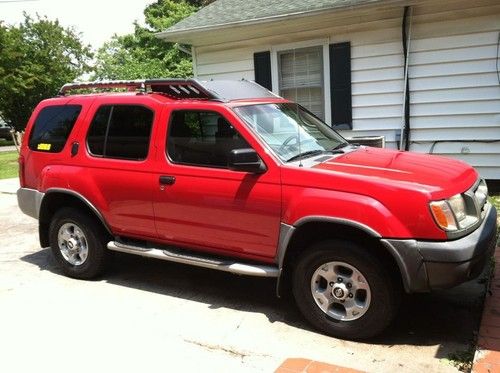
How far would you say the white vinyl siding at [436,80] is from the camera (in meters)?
7.46

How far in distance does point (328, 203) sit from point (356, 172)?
34cm

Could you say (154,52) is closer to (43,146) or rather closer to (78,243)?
(43,146)

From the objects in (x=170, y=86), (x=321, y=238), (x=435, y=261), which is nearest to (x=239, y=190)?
(x=321, y=238)

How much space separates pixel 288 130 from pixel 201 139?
0.79m

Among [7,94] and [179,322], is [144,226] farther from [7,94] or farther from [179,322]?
[7,94]

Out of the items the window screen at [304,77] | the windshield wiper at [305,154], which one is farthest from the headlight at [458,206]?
the window screen at [304,77]

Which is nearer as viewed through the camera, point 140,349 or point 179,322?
point 140,349

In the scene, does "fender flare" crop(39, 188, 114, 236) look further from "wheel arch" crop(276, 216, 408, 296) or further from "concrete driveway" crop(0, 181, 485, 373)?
"wheel arch" crop(276, 216, 408, 296)

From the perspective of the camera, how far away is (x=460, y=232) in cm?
341

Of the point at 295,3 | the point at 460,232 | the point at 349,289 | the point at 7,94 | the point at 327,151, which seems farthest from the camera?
the point at 7,94

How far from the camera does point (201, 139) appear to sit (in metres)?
4.41

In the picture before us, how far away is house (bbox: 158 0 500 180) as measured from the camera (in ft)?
24.6

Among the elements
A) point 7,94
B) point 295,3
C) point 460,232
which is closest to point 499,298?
point 460,232

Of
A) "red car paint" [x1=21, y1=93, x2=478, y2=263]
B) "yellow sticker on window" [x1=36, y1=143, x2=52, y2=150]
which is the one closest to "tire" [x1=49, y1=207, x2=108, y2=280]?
"red car paint" [x1=21, y1=93, x2=478, y2=263]
